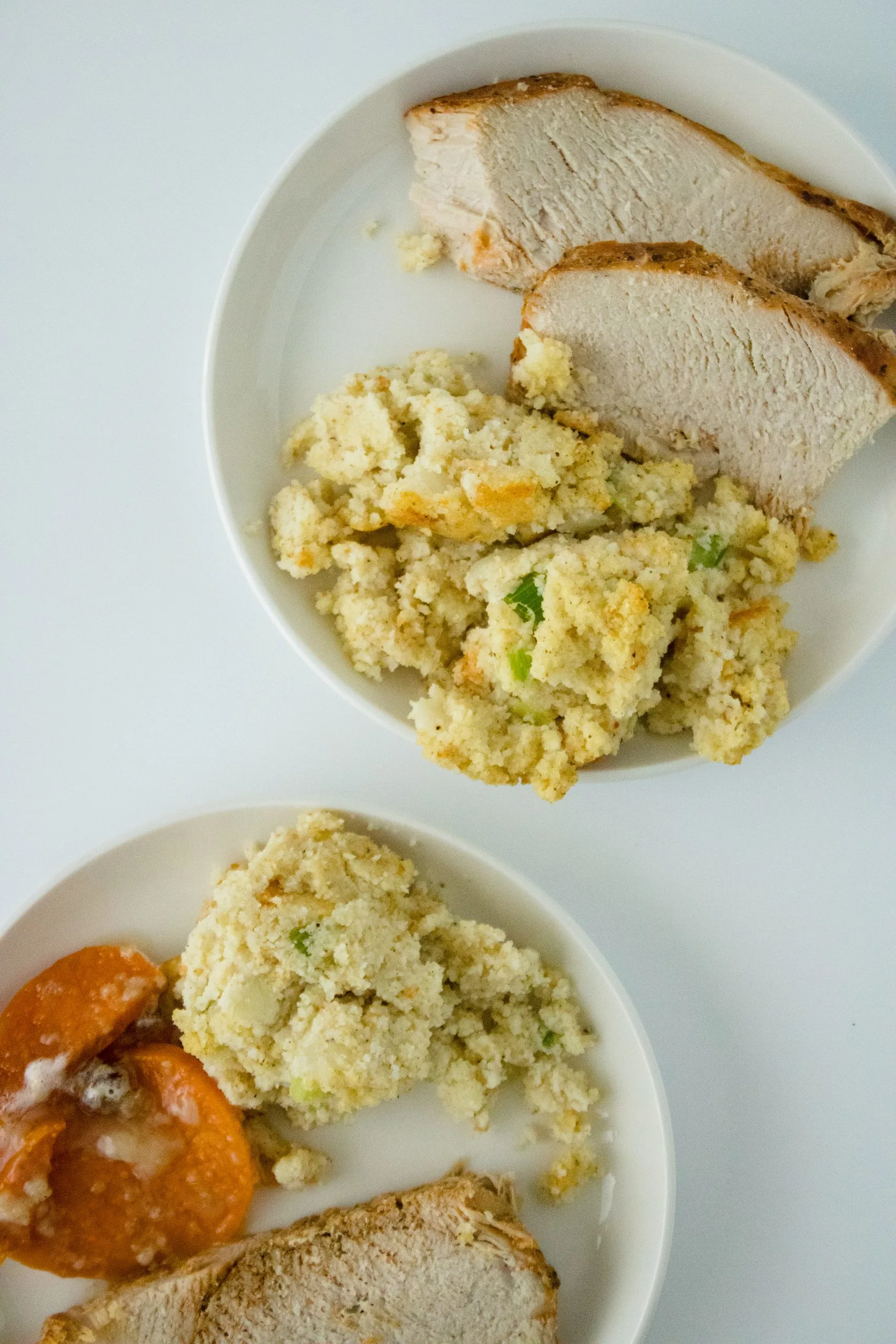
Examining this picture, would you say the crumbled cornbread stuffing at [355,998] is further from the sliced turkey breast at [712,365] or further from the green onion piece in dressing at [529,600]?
the sliced turkey breast at [712,365]

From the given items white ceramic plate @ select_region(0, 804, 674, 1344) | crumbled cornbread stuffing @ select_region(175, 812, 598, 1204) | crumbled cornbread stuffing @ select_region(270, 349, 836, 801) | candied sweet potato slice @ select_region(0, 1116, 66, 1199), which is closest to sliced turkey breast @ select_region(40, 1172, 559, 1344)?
white ceramic plate @ select_region(0, 804, 674, 1344)

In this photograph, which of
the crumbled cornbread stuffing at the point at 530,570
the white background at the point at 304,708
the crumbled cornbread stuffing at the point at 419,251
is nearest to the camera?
the crumbled cornbread stuffing at the point at 530,570

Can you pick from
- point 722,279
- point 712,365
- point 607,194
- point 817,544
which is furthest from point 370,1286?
point 607,194

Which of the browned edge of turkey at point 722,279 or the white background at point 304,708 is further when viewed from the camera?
the white background at point 304,708

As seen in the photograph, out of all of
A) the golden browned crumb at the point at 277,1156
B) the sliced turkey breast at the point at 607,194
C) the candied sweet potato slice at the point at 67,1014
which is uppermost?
the sliced turkey breast at the point at 607,194

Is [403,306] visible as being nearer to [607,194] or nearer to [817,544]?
[607,194]

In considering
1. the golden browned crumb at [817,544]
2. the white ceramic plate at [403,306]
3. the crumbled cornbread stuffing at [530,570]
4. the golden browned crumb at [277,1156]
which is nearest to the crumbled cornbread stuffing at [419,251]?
the white ceramic plate at [403,306]

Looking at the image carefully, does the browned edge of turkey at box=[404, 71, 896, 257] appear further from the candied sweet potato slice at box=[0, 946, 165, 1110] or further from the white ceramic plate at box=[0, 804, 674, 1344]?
the candied sweet potato slice at box=[0, 946, 165, 1110]

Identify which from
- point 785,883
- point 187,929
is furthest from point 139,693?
point 785,883
